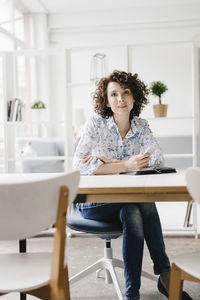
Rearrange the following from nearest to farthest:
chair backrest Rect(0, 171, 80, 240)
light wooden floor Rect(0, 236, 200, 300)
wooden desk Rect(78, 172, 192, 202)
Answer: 1. chair backrest Rect(0, 171, 80, 240)
2. wooden desk Rect(78, 172, 192, 202)
3. light wooden floor Rect(0, 236, 200, 300)

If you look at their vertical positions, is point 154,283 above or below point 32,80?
below

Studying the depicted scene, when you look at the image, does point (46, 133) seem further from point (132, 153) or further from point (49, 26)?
point (132, 153)

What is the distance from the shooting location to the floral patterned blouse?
2215 mm

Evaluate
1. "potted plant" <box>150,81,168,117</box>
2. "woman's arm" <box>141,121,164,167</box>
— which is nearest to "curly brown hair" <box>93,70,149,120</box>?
"woman's arm" <box>141,121,164,167</box>

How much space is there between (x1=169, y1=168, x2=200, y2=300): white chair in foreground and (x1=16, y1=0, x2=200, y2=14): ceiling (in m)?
6.14

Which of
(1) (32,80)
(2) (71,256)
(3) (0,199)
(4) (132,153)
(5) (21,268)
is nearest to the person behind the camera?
(3) (0,199)

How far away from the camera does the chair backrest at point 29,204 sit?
44.7 inches

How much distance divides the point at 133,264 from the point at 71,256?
3.67 ft

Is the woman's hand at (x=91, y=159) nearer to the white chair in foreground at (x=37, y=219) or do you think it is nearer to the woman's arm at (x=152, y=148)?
the woman's arm at (x=152, y=148)

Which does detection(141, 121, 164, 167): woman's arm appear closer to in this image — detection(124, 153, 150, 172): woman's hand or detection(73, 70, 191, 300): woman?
detection(73, 70, 191, 300): woman

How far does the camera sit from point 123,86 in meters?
2.33

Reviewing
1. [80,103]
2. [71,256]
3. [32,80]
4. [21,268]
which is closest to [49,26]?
[32,80]

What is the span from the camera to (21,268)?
1367 mm

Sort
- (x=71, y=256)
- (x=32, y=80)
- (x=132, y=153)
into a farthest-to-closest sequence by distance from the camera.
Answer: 1. (x=32, y=80)
2. (x=71, y=256)
3. (x=132, y=153)
